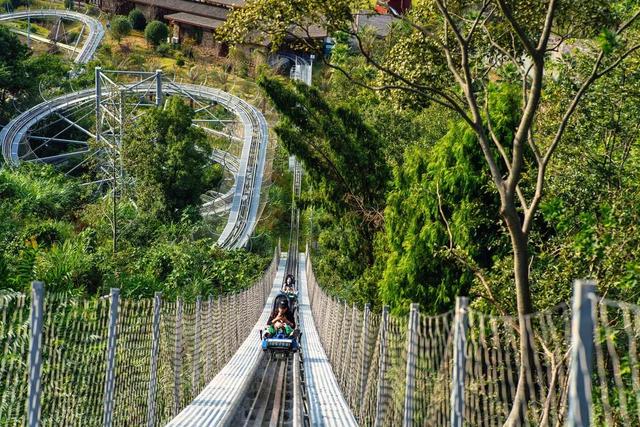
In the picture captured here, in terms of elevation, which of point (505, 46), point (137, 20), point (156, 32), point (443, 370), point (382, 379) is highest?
point (137, 20)

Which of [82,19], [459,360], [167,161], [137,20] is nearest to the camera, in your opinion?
[459,360]

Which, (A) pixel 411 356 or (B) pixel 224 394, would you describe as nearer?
(A) pixel 411 356

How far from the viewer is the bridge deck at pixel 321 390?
10180 mm

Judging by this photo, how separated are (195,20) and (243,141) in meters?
17.9

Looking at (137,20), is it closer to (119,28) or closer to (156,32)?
(119,28)

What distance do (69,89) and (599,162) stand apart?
3969cm

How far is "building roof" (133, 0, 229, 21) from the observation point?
63594 mm

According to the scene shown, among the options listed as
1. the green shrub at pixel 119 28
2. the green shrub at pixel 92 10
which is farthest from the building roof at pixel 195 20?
the green shrub at pixel 92 10

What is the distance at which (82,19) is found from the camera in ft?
205

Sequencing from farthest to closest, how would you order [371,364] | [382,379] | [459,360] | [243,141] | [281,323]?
[243,141] → [281,323] → [371,364] → [382,379] → [459,360]

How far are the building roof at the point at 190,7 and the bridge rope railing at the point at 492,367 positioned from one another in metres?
49.2

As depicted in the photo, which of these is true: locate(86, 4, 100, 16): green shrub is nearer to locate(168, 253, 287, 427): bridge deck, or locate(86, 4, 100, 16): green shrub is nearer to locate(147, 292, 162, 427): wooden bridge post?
locate(168, 253, 287, 427): bridge deck

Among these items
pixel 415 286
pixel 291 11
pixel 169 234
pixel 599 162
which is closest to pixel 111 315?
pixel 291 11

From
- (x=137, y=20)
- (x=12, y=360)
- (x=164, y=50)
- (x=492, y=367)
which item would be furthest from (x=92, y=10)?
(x=12, y=360)
